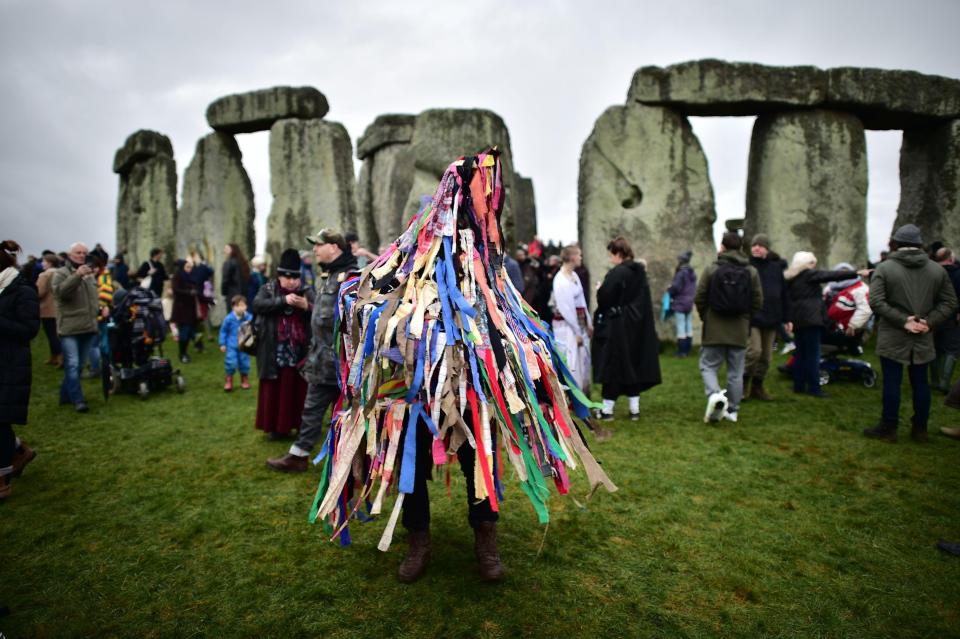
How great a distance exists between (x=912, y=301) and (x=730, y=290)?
1433 mm

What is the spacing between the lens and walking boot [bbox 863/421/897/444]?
512cm

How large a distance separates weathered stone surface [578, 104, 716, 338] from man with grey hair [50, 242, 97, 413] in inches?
305

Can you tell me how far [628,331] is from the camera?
5656 millimetres

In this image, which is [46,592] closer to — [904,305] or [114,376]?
[114,376]

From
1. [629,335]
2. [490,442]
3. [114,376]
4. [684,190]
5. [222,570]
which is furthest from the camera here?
[684,190]

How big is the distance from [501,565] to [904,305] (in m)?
4.29

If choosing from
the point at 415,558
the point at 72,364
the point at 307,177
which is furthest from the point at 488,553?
the point at 307,177

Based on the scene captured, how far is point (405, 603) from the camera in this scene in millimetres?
2717

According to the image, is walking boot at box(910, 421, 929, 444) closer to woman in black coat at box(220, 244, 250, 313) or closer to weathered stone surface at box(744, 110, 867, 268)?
weathered stone surface at box(744, 110, 867, 268)

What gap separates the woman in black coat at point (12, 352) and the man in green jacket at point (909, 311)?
6.65 m

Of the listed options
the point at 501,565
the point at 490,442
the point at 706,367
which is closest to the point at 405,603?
the point at 501,565

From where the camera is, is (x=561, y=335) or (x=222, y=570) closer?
(x=222, y=570)

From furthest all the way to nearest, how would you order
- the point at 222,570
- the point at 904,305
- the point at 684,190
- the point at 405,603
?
the point at 684,190 → the point at 904,305 → the point at 222,570 → the point at 405,603

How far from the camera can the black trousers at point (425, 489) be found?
8.86ft
